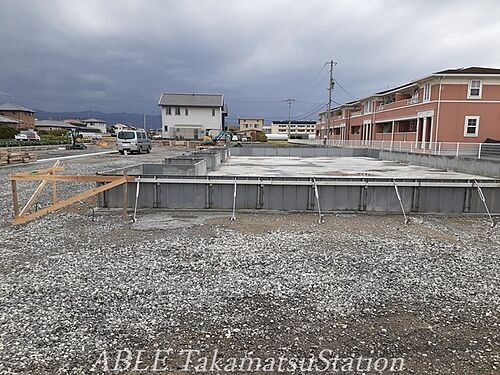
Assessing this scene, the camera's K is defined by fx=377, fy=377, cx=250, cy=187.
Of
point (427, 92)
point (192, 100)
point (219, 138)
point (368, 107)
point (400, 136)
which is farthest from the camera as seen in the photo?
point (192, 100)

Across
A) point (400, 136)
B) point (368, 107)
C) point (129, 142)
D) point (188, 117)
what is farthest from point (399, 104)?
point (188, 117)

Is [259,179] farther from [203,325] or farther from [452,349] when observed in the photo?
[452,349]

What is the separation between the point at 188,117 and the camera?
62469 mm

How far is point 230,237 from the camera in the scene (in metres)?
7.60

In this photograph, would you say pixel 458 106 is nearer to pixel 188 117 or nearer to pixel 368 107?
pixel 368 107

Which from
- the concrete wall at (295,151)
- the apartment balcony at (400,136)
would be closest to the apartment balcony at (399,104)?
the apartment balcony at (400,136)

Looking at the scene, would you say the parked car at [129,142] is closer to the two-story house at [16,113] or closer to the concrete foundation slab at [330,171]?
the concrete foundation slab at [330,171]

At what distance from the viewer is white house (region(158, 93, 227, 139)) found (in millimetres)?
62156

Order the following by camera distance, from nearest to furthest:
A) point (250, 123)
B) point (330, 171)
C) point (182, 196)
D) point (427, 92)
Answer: point (182, 196), point (330, 171), point (427, 92), point (250, 123)

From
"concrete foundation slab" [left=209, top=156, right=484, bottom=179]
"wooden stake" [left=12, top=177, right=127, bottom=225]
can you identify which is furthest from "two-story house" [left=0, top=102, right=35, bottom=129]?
"wooden stake" [left=12, top=177, right=127, bottom=225]

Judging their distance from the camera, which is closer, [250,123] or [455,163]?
[455,163]

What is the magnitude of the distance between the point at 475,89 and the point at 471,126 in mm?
2861

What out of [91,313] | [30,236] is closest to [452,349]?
[91,313]

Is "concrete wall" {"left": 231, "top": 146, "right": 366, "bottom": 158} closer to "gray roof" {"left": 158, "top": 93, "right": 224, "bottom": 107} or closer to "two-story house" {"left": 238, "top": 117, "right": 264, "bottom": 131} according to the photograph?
"gray roof" {"left": 158, "top": 93, "right": 224, "bottom": 107}
